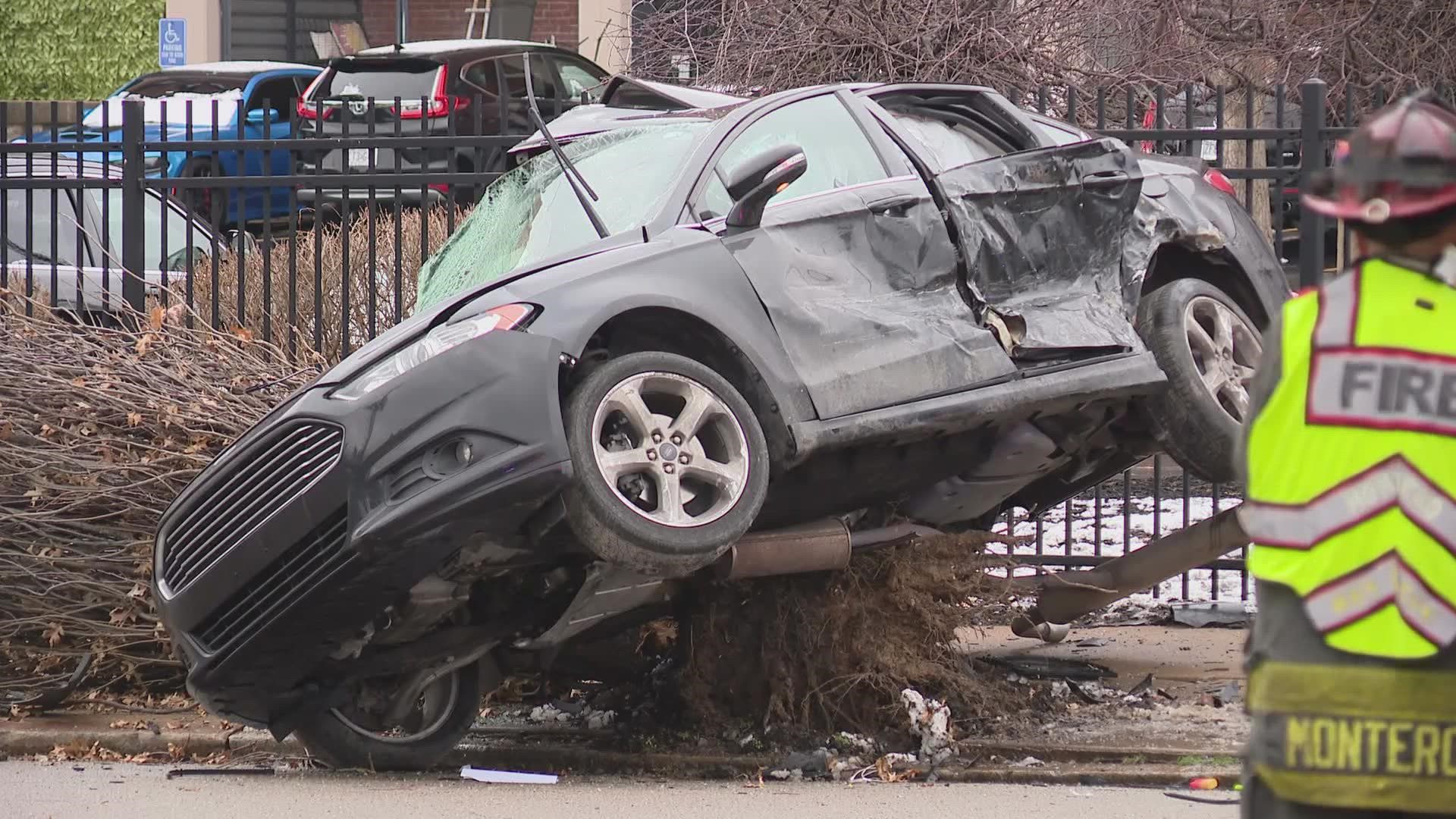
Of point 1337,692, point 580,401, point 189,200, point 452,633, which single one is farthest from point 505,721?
point 1337,692

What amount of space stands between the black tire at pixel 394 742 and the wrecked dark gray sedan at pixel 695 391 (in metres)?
0.01

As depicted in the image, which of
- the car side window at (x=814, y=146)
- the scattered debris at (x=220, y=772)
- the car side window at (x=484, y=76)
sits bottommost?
the scattered debris at (x=220, y=772)

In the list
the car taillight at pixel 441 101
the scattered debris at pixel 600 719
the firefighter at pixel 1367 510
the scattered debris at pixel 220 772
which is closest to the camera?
the firefighter at pixel 1367 510

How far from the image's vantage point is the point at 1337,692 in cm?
279

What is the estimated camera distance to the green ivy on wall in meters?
25.8

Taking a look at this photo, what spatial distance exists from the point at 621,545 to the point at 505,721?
2.20 meters

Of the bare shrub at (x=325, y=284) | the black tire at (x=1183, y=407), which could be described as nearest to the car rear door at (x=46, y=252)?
the bare shrub at (x=325, y=284)

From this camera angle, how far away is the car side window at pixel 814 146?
20.2 ft

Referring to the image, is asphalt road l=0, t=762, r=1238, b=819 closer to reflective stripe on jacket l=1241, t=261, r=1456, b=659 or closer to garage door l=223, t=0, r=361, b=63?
reflective stripe on jacket l=1241, t=261, r=1456, b=659

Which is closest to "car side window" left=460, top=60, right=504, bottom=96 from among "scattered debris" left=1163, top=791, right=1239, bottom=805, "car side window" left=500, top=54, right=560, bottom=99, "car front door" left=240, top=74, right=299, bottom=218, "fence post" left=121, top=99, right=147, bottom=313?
"car side window" left=500, top=54, right=560, bottom=99

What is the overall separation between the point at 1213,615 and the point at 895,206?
3.49m

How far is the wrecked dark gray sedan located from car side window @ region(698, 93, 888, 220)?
0.04 ft

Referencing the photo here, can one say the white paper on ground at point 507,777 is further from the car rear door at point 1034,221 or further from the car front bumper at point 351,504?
the car rear door at point 1034,221

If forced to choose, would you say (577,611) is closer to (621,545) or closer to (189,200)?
(621,545)
